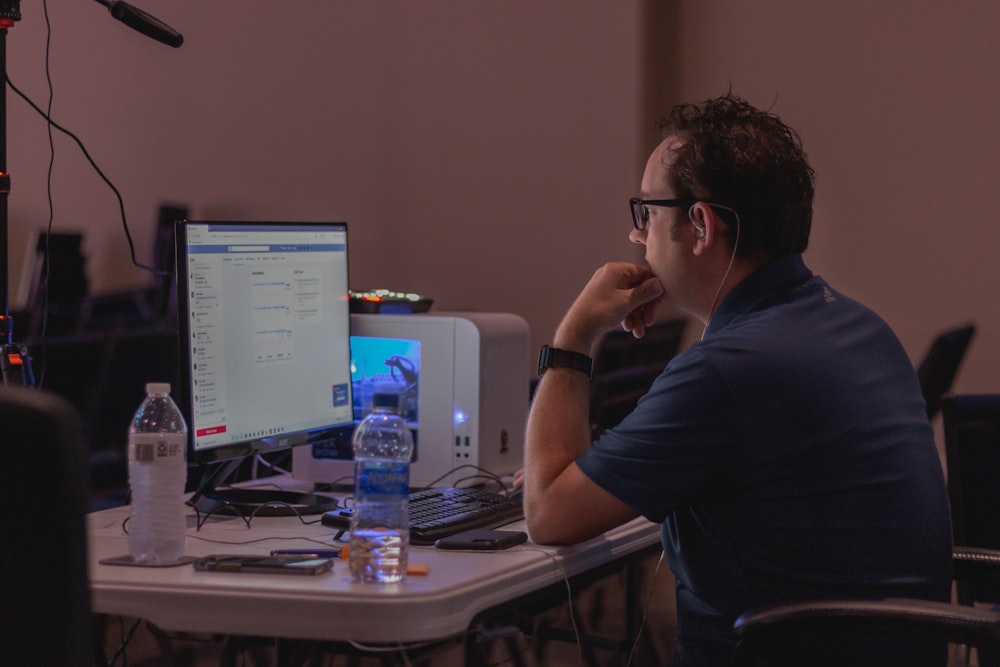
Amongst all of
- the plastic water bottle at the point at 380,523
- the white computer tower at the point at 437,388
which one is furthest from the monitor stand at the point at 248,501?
the plastic water bottle at the point at 380,523

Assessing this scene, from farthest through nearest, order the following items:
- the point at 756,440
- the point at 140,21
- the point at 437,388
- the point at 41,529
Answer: the point at 437,388
the point at 140,21
the point at 756,440
the point at 41,529

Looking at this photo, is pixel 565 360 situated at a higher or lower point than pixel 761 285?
lower

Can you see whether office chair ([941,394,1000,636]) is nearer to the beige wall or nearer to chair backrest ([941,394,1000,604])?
chair backrest ([941,394,1000,604])

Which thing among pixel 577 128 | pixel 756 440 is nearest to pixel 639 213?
pixel 756 440

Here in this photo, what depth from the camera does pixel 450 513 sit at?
2.07 m

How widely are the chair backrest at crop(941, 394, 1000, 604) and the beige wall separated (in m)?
2.74

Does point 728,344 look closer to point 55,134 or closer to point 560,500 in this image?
point 560,500

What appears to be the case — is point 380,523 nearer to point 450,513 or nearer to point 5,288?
point 450,513

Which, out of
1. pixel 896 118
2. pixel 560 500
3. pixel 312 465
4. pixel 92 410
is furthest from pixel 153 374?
pixel 896 118

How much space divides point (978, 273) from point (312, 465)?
339 cm

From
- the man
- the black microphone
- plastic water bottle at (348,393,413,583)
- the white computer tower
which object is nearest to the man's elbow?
the man

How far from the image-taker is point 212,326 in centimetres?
209

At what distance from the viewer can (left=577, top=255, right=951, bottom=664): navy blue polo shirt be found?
1.64 meters

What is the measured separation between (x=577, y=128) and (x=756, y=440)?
11.4 feet
